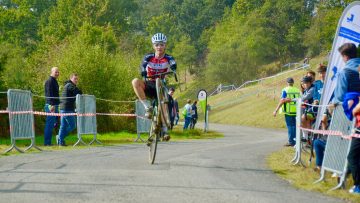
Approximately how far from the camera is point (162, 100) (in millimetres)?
12312

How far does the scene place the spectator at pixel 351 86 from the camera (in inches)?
349

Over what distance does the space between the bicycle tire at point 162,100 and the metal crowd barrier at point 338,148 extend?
3.48 meters

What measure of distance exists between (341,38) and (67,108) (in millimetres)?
8961

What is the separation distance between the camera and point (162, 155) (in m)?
14.4

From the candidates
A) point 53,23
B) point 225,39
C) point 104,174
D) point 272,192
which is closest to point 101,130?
point 104,174

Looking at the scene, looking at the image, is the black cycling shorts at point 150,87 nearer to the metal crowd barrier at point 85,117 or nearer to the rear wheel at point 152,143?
the rear wheel at point 152,143

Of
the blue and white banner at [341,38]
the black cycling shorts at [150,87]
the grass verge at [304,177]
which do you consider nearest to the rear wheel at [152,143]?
the black cycling shorts at [150,87]

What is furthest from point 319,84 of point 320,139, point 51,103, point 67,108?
point 51,103

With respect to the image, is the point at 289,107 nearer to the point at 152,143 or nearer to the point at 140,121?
the point at 152,143

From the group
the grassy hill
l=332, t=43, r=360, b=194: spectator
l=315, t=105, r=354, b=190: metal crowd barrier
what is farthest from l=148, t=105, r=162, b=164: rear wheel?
the grassy hill

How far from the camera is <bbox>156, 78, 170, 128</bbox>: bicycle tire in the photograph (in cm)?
1224

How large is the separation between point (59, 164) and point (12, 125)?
13.2ft

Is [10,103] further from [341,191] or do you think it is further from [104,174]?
[341,191]

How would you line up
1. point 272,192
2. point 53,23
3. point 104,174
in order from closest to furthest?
1. point 272,192
2. point 104,174
3. point 53,23
